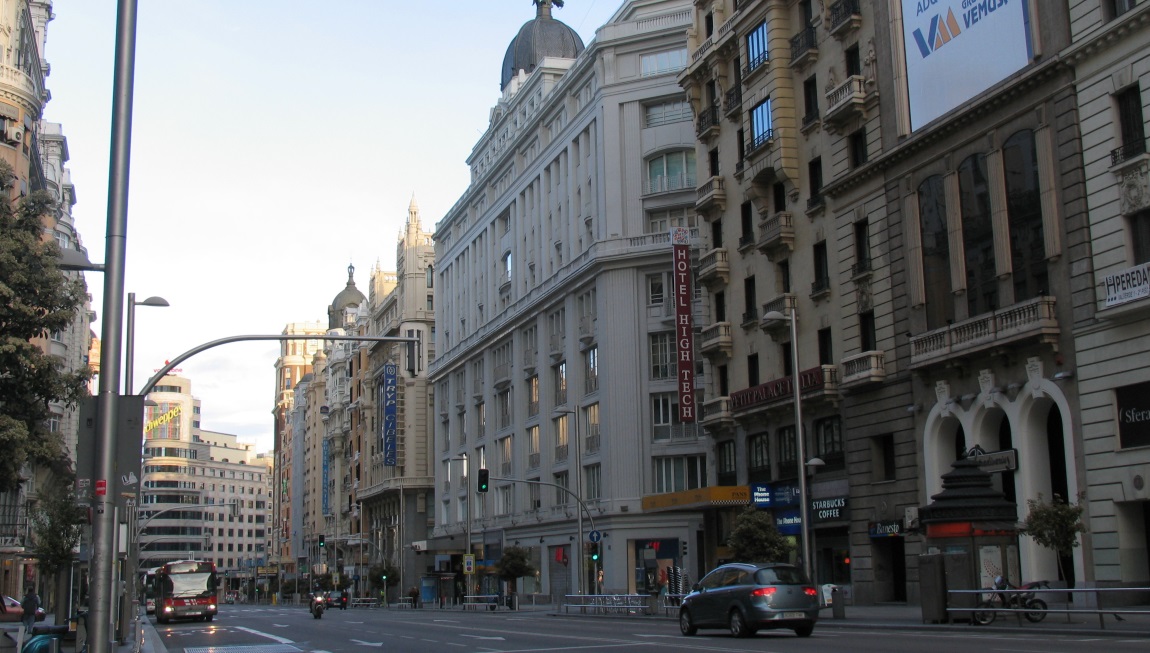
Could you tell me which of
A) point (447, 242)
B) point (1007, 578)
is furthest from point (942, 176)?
point (447, 242)

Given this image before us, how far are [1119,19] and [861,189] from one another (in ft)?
41.1

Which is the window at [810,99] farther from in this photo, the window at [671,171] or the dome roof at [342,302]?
the dome roof at [342,302]

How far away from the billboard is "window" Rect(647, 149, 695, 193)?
2381 centimetres

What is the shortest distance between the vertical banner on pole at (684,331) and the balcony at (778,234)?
24.2 feet

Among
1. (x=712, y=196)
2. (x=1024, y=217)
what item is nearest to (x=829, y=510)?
(x=1024, y=217)

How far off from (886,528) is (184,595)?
102ft

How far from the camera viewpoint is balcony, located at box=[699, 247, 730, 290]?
5200cm

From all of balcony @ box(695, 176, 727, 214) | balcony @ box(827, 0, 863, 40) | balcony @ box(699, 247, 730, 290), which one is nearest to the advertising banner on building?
balcony @ box(699, 247, 730, 290)

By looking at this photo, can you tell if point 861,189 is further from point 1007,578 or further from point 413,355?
point 413,355

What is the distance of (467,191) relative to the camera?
91125 millimetres

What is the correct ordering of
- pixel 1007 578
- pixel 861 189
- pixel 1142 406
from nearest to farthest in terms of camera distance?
pixel 1007 578
pixel 1142 406
pixel 861 189

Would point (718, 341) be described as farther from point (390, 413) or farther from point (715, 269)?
point (390, 413)

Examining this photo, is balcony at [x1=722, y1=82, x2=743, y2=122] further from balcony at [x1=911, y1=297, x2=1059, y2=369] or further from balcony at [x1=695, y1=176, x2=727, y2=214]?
balcony at [x1=911, y1=297, x2=1059, y2=369]

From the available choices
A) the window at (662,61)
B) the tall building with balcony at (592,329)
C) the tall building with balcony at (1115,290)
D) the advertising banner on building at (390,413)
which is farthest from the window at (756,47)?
the advertising banner on building at (390,413)
